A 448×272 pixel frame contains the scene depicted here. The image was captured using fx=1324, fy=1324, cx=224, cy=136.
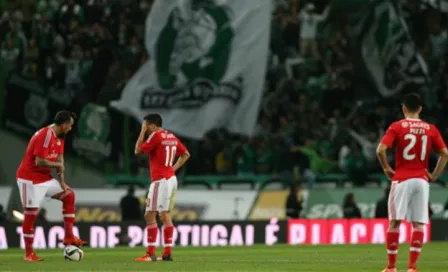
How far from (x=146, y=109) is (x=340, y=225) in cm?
588

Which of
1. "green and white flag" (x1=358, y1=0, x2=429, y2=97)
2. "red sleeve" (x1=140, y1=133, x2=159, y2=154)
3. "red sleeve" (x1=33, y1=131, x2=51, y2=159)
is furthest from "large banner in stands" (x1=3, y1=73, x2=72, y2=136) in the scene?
"red sleeve" (x1=33, y1=131, x2=51, y2=159)

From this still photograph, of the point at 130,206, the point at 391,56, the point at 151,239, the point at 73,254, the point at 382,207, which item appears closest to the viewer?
the point at 73,254

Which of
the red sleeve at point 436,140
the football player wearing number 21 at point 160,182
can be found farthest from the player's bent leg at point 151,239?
the red sleeve at point 436,140

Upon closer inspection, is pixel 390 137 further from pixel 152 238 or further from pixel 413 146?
pixel 152 238

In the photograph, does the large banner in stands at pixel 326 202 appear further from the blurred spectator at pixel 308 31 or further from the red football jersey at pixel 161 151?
the red football jersey at pixel 161 151

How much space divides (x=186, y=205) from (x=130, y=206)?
1710mm

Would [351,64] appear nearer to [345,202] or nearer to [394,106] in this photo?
[394,106]

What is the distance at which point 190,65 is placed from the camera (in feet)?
112

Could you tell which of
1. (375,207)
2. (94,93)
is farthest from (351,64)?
(94,93)

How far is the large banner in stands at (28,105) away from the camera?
3497 cm

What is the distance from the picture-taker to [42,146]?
20766 mm

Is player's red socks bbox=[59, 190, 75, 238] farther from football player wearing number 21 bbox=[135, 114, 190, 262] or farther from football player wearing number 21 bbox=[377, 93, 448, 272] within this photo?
football player wearing number 21 bbox=[377, 93, 448, 272]

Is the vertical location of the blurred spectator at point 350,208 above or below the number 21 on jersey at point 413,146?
below

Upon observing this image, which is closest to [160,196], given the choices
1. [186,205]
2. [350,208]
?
[350,208]
